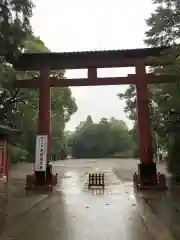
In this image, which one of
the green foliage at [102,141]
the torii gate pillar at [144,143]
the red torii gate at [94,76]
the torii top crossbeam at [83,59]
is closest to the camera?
the torii gate pillar at [144,143]

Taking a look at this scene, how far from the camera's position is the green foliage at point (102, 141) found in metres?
62.4

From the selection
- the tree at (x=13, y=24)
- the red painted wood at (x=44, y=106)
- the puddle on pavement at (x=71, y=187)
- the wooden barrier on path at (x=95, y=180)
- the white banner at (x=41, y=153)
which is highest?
the tree at (x=13, y=24)

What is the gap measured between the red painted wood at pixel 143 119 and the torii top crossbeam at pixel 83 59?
68cm

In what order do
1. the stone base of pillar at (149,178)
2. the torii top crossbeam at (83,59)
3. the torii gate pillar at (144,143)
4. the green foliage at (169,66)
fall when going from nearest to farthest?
the green foliage at (169,66) → the stone base of pillar at (149,178) → the torii gate pillar at (144,143) → the torii top crossbeam at (83,59)

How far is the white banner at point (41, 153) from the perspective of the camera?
561 inches

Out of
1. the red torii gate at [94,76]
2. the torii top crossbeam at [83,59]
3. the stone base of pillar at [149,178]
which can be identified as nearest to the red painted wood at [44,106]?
the red torii gate at [94,76]

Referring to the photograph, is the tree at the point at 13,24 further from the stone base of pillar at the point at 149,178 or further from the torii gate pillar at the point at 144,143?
the stone base of pillar at the point at 149,178

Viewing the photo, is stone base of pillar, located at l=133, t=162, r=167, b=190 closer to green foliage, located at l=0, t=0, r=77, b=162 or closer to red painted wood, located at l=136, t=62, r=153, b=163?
red painted wood, located at l=136, t=62, r=153, b=163

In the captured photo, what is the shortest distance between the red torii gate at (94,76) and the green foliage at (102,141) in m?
45.5

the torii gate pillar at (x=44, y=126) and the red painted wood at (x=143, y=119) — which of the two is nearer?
the torii gate pillar at (x=44, y=126)

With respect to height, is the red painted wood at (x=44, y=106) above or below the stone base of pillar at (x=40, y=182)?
above

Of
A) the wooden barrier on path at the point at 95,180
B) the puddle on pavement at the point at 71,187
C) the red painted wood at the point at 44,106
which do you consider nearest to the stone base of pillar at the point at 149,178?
the wooden barrier on path at the point at 95,180

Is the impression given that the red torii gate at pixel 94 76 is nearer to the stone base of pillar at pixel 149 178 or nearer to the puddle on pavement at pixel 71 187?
the stone base of pillar at pixel 149 178

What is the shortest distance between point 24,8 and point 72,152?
58.8 meters
